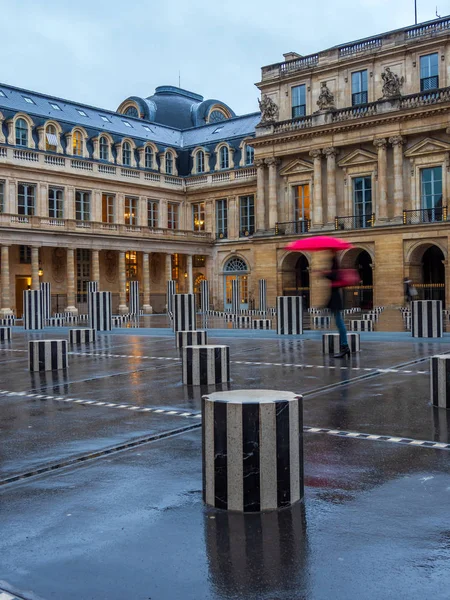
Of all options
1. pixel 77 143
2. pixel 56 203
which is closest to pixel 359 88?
pixel 77 143

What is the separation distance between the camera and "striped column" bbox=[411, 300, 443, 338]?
19.0 metres

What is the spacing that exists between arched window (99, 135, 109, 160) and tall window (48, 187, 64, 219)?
5269 mm

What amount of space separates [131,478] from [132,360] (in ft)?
32.9

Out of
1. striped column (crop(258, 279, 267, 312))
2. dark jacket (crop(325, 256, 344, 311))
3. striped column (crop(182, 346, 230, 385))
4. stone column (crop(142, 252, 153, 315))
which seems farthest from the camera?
stone column (crop(142, 252, 153, 315))

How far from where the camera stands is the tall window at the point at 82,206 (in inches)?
1964

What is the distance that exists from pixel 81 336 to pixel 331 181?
97.3 ft

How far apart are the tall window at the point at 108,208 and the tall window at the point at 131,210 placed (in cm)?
129

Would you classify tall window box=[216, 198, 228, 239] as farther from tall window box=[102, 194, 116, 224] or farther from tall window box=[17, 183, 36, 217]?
tall window box=[17, 183, 36, 217]

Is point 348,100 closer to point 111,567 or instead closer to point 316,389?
point 316,389

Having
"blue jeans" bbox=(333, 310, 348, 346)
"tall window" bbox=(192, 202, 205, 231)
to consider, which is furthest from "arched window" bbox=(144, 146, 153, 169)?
"blue jeans" bbox=(333, 310, 348, 346)

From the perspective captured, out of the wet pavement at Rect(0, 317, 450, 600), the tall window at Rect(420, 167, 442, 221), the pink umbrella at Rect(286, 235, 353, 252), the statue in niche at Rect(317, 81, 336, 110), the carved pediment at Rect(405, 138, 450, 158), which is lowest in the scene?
the wet pavement at Rect(0, 317, 450, 600)

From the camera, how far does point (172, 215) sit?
190 feet

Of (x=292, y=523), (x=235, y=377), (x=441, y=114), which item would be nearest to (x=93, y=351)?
(x=235, y=377)

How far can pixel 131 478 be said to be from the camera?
5.45 metres
